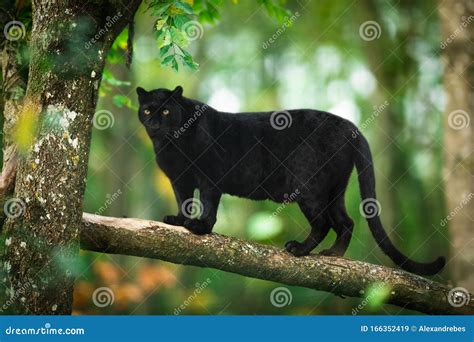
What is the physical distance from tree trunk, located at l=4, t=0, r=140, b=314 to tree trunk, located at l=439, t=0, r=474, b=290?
3.23 metres

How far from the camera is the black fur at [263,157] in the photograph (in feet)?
15.5

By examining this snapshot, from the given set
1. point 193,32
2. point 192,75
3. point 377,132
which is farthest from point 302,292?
point 192,75

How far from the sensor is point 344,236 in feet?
16.0

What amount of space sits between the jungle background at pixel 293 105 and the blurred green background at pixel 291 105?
0.02 metres

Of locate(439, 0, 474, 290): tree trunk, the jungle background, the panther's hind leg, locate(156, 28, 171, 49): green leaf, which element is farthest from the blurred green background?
locate(156, 28, 171, 49): green leaf

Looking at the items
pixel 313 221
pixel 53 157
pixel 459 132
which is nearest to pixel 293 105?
pixel 459 132

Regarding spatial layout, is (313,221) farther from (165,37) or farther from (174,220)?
(165,37)

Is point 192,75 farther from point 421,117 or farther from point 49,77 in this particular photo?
point 49,77

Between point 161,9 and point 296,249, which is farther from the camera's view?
point 296,249

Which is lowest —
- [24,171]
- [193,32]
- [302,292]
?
[302,292]

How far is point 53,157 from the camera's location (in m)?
3.59

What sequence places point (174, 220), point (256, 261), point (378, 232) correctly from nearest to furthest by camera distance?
point (256, 261)
point (378, 232)
point (174, 220)

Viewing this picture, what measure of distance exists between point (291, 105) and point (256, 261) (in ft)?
18.9

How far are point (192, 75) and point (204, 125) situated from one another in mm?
5266
